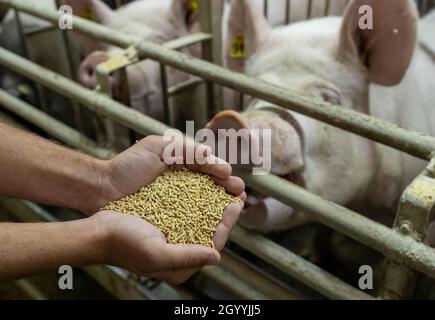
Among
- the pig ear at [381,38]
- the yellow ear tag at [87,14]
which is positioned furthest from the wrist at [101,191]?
the yellow ear tag at [87,14]

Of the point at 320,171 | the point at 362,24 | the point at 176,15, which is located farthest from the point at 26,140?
the point at 176,15

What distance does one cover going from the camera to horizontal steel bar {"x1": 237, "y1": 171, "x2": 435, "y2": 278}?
1034 mm

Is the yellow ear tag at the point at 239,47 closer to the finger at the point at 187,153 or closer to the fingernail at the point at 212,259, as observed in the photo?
the finger at the point at 187,153

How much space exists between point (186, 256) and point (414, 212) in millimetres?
468

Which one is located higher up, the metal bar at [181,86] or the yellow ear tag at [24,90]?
the metal bar at [181,86]

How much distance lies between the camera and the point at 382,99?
6.00ft

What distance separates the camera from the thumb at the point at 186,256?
0.98 metres

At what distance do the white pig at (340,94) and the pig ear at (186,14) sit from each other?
1.74 feet

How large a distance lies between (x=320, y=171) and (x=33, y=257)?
37.4 inches

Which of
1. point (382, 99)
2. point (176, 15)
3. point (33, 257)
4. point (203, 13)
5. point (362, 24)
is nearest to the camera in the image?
point (33, 257)

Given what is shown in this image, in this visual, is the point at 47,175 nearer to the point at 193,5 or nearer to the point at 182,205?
the point at 182,205

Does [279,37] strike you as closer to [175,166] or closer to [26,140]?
[175,166]

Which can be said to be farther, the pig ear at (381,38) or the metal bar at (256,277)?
the metal bar at (256,277)
